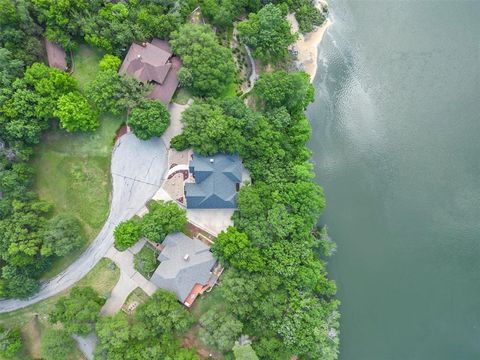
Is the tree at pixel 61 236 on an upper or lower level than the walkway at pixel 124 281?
upper

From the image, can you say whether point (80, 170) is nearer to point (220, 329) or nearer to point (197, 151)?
point (197, 151)

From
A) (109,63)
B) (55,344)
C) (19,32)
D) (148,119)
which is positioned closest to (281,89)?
(148,119)

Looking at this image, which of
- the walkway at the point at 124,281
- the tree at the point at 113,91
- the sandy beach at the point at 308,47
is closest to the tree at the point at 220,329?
the walkway at the point at 124,281

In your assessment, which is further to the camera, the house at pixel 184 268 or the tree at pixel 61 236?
the house at pixel 184 268

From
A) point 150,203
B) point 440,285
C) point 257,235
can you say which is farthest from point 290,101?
point 440,285

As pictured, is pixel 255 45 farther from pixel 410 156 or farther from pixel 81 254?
pixel 81 254

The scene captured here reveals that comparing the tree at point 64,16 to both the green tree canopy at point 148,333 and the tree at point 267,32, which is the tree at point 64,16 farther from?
the green tree canopy at point 148,333

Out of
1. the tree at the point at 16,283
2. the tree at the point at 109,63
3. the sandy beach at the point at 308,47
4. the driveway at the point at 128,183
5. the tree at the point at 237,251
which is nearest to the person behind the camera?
the tree at the point at 16,283
